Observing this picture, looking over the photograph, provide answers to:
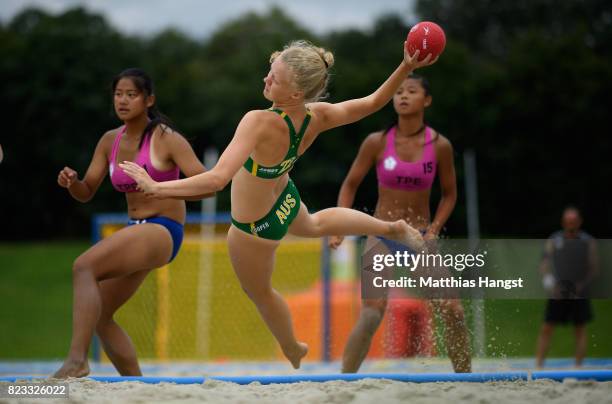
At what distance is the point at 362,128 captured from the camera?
29344 millimetres

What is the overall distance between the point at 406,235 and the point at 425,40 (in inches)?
45.7

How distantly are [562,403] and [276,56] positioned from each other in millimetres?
2347

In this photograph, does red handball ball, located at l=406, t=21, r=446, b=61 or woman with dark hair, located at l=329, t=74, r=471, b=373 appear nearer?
red handball ball, located at l=406, t=21, r=446, b=61

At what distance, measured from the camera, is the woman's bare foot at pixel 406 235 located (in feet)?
16.9

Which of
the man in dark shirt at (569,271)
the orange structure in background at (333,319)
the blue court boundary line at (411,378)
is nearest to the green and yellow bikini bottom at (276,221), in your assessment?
the blue court boundary line at (411,378)

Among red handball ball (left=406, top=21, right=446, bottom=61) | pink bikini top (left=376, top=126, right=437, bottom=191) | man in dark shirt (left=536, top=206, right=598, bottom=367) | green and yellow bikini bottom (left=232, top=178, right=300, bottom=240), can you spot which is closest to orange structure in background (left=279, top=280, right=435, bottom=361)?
man in dark shirt (left=536, top=206, right=598, bottom=367)

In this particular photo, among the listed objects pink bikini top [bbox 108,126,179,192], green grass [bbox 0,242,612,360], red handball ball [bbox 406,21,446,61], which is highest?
red handball ball [bbox 406,21,446,61]

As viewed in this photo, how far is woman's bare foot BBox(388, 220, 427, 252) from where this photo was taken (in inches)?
203

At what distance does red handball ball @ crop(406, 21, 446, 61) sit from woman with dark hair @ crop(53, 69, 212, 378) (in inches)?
58.4

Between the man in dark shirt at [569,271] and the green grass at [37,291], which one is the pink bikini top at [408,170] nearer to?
the man in dark shirt at [569,271]

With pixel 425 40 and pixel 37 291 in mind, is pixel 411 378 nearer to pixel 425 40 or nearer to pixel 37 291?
pixel 425 40

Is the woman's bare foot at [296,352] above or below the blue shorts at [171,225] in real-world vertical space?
below

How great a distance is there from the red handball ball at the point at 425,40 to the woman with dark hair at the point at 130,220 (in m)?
1.48

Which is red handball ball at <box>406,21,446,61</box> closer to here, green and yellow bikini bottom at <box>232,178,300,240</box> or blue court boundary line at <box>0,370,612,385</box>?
green and yellow bikini bottom at <box>232,178,300,240</box>
